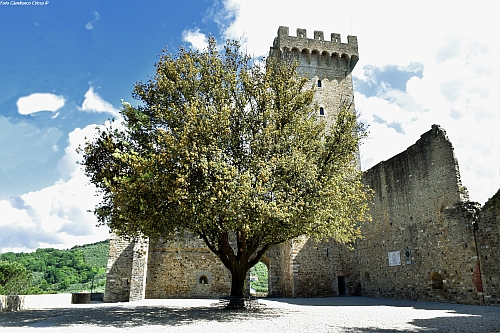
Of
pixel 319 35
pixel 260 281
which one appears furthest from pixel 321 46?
pixel 260 281

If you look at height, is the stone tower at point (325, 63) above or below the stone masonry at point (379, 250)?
above

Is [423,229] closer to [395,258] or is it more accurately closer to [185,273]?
[395,258]

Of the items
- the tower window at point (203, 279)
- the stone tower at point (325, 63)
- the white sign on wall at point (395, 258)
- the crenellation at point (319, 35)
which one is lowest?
the tower window at point (203, 279)

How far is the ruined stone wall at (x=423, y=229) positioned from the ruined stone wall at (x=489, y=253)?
35 centimetres

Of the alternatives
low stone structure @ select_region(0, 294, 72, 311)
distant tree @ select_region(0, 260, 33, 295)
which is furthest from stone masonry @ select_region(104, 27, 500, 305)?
distant tree @ select_region(0, 260, 33, 295)

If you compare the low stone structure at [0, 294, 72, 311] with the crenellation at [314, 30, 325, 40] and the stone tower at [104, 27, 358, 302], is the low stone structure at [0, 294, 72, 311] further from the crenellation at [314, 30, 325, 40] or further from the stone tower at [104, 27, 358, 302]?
the crenellation at [314, 30, 325, 40]

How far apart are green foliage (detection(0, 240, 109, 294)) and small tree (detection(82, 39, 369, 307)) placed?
4044 cm

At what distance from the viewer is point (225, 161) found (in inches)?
517

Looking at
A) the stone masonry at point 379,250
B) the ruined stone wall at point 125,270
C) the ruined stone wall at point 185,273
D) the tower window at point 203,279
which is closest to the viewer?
the stone masonry at point 379,250

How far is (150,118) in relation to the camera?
14.5 m

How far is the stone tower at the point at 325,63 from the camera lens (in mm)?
28781

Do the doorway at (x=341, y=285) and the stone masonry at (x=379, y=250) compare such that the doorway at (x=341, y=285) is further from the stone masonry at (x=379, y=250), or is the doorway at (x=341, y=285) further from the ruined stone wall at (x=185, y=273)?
the ruined stone wall at (x=185, y=273)

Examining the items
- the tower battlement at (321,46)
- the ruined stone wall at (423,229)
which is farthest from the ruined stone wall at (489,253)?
the tower battlement at (321,46)

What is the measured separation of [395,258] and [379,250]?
1.66 m
